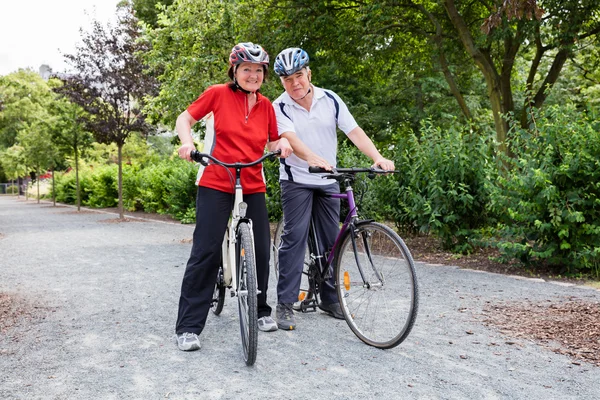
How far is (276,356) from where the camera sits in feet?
13.1

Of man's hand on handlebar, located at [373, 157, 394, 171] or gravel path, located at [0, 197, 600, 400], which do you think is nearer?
gravel path, located at [0, 197, 600, 400]

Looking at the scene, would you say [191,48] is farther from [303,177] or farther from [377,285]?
[377,285]

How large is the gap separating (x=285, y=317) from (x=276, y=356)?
74 centimetres

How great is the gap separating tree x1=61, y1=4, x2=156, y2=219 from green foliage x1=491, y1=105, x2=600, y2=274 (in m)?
12.0

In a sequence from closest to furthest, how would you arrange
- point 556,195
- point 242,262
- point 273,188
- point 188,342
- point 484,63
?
point 242,262
point 188,342
point 556,195
point 273,188
point 484,63

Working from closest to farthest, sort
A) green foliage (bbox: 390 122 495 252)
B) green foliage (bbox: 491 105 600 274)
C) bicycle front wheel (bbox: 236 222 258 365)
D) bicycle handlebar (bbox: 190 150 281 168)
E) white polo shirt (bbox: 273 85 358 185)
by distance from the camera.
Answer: bicycle front wheel (bbox: 236 222 258 365) < bicycle handlebar (bbox: 190 150 281 168) < white polo shirt (bbox: 273 85 358 185) < green foliage (bbox: 491 105 600 274) < green foliage (bbox: 390 122 495 252)

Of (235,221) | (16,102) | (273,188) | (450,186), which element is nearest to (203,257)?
(235,221)

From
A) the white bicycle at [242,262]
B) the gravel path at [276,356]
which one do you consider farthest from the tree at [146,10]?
the white bicycle at [242,262]

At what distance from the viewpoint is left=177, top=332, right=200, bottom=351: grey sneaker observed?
4086mm

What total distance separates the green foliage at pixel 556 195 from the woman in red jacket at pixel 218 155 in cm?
352

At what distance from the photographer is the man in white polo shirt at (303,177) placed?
466 cm

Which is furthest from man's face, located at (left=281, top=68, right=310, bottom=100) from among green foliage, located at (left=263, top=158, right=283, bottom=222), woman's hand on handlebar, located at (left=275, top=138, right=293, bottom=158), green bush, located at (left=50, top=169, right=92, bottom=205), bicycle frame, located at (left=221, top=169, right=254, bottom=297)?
green bush, located at (left=50, top=169, right=92, bottom=205)

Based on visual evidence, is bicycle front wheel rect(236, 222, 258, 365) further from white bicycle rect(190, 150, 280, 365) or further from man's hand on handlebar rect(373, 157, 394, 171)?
man's hand on handlebar rect(373, 157, 394, 171)

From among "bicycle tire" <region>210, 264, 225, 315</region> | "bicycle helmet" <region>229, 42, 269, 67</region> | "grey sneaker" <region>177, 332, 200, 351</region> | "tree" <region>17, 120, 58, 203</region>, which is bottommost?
"grey sneaker" <region>177, 332, 200, 351</region>
